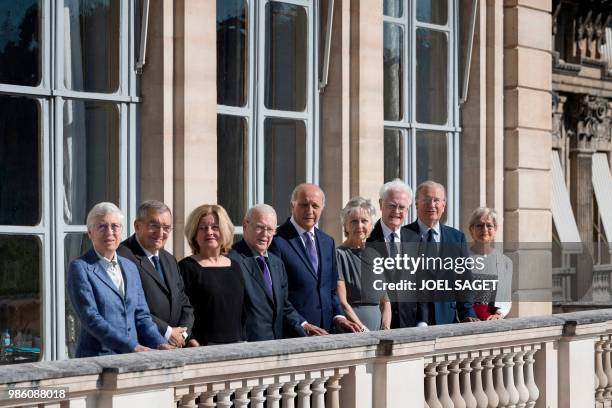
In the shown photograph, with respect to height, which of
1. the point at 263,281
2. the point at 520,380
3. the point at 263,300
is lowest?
the point at 520,380

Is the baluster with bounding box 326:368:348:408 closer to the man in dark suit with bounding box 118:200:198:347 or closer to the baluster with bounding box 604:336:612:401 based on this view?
the man in dark suit with bounding box 118:200:198:347

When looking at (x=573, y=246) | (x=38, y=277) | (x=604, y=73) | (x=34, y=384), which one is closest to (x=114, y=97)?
(x=38, y=277)

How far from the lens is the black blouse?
27.4 feet

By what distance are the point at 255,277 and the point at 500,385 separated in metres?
2.04

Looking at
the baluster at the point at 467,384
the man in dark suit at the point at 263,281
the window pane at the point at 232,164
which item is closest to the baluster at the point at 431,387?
the baluster at the point at 467,384

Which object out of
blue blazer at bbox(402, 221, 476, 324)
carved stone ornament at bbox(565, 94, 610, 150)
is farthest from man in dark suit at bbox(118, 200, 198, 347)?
carved stone ornament at bbox(565, 94, 610, 150)

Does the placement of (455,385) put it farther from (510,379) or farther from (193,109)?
(193,109)

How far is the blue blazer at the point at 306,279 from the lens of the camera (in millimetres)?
9211

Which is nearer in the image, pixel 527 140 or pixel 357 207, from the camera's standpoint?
pixel 357 207

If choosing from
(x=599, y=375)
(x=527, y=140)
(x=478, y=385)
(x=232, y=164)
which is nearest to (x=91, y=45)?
(x=232, y=164)

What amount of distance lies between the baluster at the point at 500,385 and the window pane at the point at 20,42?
4.43 meters

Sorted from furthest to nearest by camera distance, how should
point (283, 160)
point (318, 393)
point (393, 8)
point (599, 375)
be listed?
point (393, 8) → point (283, 160) → point (599, 375) → point (318, 393)

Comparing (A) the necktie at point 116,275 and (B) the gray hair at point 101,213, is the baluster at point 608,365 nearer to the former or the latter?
(A) the necktie at point 116,275

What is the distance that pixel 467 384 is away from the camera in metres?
9.24
